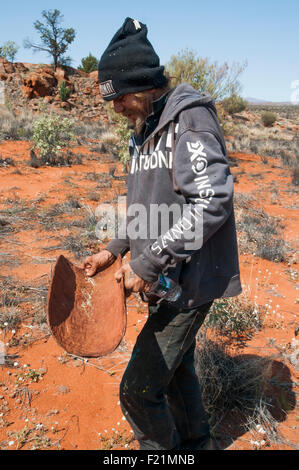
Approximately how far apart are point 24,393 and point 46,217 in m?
3.66

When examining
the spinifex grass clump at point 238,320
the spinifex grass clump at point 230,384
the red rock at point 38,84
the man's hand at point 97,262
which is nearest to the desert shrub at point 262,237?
the spinifex grass clump at point 238,320

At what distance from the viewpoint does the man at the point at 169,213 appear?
133cm

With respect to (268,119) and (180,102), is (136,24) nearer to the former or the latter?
(180,102)

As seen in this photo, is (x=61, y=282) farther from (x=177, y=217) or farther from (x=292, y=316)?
(x=292, y=316)

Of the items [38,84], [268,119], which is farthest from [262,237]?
[268,119]

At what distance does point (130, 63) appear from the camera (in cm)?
150

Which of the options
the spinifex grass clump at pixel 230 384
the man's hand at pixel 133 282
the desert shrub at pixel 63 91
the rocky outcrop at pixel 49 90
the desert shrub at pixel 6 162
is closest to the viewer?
the man's hand at pixel 133 282

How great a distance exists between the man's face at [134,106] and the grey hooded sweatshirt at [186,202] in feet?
0.38

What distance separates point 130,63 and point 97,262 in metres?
0.92

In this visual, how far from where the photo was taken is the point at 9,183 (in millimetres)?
7801

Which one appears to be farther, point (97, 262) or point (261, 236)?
point (261, 236)

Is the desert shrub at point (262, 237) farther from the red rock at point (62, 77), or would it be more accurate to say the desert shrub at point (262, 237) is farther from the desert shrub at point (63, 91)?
the red rock at point (62, 77)

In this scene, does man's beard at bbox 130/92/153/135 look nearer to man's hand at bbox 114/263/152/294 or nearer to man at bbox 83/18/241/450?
man at bbox 83/18/241/450

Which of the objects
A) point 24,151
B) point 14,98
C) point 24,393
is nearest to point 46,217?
point 24,393
